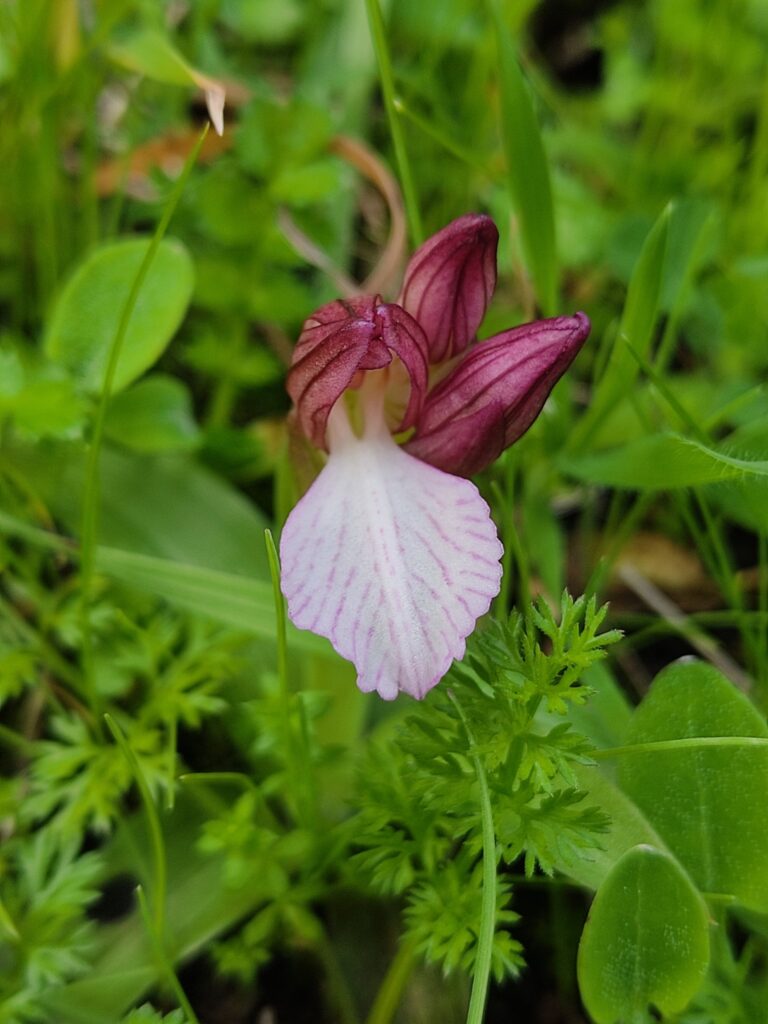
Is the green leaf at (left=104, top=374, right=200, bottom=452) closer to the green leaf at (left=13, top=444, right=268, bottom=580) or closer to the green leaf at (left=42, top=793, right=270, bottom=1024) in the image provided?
the green leaf at (left=13, top=444, right=268, bottom=580)

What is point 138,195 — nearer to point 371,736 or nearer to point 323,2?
point 323,2

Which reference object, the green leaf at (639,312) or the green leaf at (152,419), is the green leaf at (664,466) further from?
the green leaf at (152,419)

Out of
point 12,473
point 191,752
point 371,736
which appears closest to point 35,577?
point 12,473

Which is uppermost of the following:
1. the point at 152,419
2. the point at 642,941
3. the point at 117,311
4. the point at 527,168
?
the point at 527,168

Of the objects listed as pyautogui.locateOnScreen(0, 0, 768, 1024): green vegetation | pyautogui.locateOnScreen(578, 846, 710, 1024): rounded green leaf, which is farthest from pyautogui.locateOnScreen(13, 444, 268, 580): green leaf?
pyautogui.locateOnScreen(578, 846, 710, 1024): rounded green leaf

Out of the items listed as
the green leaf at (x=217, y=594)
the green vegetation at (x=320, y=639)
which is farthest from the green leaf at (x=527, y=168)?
the green leaf at (x=217, y=594)

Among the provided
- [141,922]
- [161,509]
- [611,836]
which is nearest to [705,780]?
[611,836]

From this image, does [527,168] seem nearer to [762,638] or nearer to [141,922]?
[762,638]
